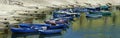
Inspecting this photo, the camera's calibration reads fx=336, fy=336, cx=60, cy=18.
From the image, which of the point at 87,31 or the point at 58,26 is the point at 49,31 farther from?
the point at 87,31

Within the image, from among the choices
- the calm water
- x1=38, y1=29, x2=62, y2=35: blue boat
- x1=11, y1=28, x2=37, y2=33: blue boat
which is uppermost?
x1=11, y1=28, x2=37, y2=33: blue boat

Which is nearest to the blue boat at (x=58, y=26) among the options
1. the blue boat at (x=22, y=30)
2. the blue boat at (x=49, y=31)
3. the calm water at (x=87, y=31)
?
the calm water at (x=87, y=31)

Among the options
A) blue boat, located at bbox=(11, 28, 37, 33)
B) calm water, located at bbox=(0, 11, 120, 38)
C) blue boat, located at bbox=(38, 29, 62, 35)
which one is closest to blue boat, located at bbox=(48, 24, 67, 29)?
calm water, located at bbox=(0, 11, 120, 38)

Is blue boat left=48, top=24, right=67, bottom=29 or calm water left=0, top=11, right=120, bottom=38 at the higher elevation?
blue boat left=48, top=24, right=67, bottom=29

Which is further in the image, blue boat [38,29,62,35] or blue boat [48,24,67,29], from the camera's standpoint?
blue boat [48,24,67,29]

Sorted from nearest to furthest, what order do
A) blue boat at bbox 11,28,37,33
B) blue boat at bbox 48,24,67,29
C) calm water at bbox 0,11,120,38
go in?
blue boat at bbox 11,28,37,33, calm water at bbox 0,11,120,38, blue boat at bbox 48,24,67,29

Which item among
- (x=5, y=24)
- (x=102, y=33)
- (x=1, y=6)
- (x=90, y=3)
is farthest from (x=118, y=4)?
(x=5, y=24)

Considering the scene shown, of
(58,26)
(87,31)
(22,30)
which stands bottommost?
(87,31)

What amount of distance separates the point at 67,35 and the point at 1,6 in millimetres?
22603

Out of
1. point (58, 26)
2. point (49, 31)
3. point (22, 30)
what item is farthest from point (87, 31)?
point (22, 30)

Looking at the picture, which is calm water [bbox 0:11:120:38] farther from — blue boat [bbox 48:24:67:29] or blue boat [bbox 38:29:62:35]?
blue boat [bbox 48:24:67:29]

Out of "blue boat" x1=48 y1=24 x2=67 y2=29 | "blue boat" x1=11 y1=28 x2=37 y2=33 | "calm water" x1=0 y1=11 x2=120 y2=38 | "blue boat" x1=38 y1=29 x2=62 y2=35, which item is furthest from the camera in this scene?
"blue boat" x1=48 y1=24 x2=67 y2=29

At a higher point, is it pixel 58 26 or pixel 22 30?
pixel 22 30

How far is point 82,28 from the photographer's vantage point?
187 ft
